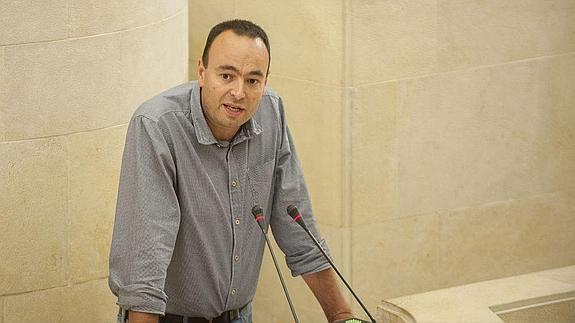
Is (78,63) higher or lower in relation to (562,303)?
higher

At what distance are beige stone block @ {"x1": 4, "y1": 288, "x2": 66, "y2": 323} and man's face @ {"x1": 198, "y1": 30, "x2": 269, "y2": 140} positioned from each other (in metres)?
1.60

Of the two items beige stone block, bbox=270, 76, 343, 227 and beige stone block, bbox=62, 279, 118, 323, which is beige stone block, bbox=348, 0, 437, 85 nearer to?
beige stone block, bbox=270, 76, 343, 227

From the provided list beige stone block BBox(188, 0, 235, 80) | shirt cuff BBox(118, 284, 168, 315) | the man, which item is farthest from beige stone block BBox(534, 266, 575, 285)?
beige stone block BBox(188, 0, 235, 80)

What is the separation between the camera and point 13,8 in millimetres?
5059

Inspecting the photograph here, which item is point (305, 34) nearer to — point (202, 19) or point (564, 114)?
point (202, 19)

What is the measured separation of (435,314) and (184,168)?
0.97 metres

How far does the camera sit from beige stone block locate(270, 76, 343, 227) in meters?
6.46

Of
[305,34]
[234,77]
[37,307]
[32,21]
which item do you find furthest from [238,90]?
[305,34]

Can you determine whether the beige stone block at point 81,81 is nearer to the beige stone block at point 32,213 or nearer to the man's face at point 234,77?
the beige stone block at point 32,213

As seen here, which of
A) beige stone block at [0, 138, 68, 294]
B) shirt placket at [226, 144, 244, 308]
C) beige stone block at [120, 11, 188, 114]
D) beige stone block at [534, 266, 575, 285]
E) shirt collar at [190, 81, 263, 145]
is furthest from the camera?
beige stone block at [120, 11, 188, 114]

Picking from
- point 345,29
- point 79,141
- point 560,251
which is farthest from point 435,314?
point 560,251

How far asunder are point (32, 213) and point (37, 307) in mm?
421

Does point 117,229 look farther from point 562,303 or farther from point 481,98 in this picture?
point 481,98

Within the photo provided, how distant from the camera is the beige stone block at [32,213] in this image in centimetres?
521
